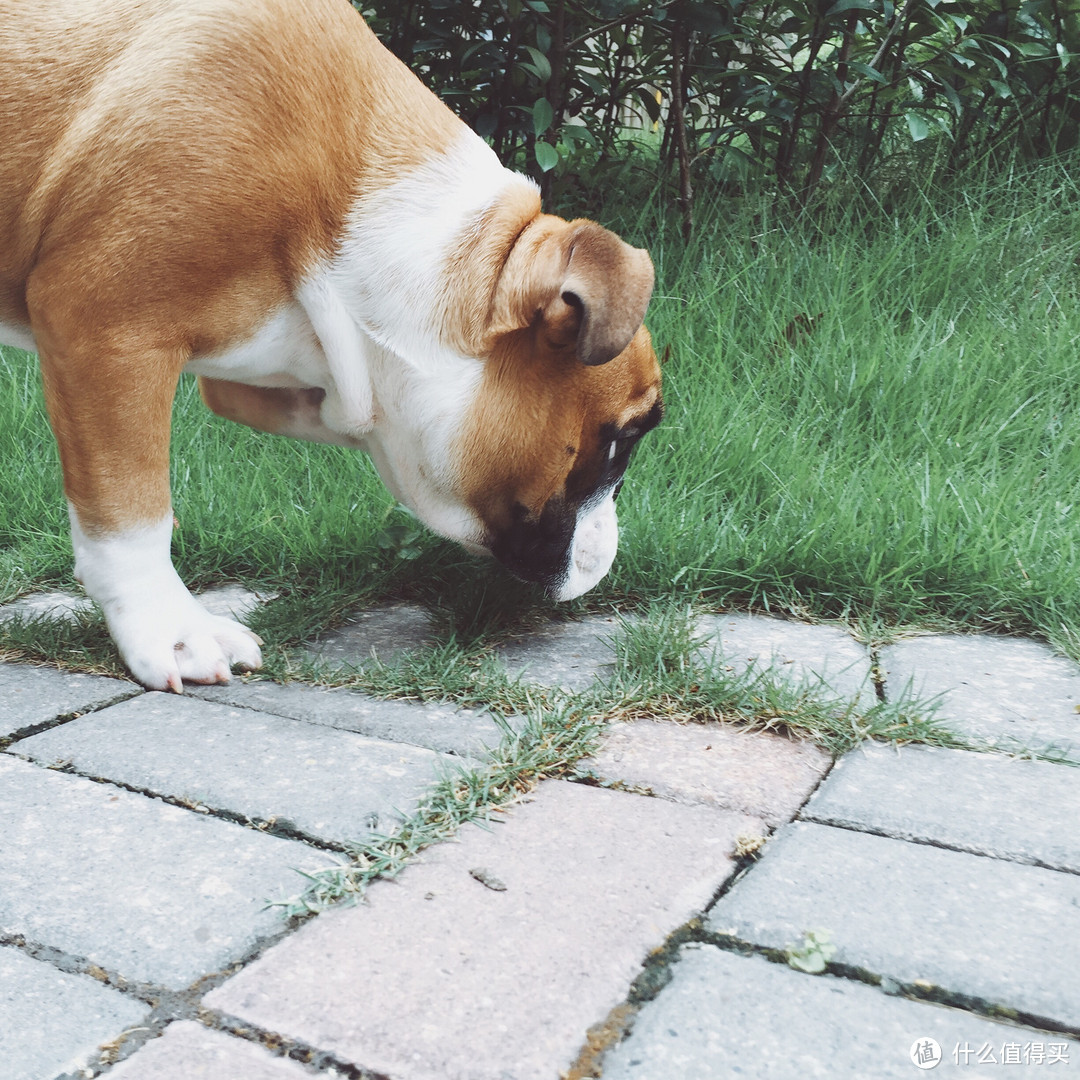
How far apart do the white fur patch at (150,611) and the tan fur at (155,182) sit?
0.18 ft

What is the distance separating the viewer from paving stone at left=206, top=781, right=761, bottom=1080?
1.06 metres

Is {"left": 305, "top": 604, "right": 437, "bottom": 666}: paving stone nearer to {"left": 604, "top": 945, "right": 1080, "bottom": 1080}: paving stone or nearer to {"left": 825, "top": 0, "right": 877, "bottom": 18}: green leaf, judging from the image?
{"left": 604, "top": 945, "right": 1080, "bottom": 1080}: paving stone

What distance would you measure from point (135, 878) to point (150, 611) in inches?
32.2

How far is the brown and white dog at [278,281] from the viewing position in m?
1.90

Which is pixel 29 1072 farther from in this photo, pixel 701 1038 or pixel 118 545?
pixel 118 545

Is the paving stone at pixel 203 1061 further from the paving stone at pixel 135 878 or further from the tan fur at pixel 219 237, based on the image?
the tan fur at pixel 219 237

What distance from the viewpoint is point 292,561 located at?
266 cm

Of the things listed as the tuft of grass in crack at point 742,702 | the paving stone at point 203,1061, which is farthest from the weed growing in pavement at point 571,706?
the paving stone at point 203,1061

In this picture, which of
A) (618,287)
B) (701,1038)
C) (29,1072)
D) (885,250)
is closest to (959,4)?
(885,250)

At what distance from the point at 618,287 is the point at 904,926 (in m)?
1.09

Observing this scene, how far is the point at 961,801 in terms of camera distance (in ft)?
5.18

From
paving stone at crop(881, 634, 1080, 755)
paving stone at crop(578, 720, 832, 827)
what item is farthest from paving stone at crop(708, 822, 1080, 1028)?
paving stone at crop(881, 634, 1080, 755)

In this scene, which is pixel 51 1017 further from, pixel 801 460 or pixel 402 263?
pixel 801 460

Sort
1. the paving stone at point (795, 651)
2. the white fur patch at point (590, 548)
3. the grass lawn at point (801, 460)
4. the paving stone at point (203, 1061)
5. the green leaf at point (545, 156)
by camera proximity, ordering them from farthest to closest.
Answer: the green leaf at point (545, 156), the grass lawn at point (801, 460), the white fur patch at point (590, 548), the paving stone at point (795, 651), the paving stone at point (203, 1061)
